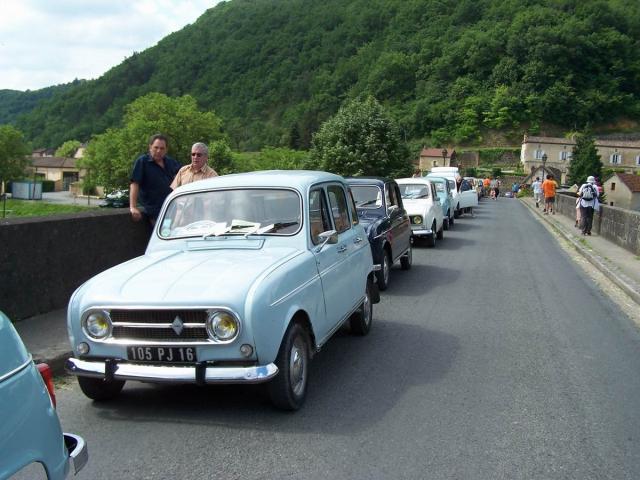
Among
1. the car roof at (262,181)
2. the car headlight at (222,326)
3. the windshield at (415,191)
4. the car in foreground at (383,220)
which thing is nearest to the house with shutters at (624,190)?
the windshield at (415,191)

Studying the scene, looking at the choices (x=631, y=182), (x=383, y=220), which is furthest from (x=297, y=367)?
(x=631, y=182)

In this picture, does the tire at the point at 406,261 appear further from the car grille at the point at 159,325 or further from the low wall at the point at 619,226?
the car grille at the point at 159,325

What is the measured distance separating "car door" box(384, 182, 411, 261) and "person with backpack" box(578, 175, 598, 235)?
33.8 ft

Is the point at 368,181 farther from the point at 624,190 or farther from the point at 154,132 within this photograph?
the point at 624,190

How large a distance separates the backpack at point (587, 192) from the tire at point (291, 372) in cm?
1738

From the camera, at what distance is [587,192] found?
20188 millimetres

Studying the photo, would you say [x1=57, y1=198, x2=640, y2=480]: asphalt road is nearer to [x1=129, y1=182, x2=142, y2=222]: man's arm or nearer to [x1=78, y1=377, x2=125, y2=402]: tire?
[x1=78, y1=377, x2=125, y2=402]: tire

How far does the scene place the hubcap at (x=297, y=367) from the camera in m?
4.87

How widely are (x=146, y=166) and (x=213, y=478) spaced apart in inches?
209

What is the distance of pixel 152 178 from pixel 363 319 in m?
3.33

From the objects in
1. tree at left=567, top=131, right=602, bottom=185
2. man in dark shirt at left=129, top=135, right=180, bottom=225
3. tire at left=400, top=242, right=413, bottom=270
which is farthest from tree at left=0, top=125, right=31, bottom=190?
man in dark shirt at left=129, top=135, right=180, bottom=225

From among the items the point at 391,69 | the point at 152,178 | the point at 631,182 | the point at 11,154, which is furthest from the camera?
the point at 391,69

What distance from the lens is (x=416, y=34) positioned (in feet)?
540

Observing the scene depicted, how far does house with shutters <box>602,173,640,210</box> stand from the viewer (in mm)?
87938
